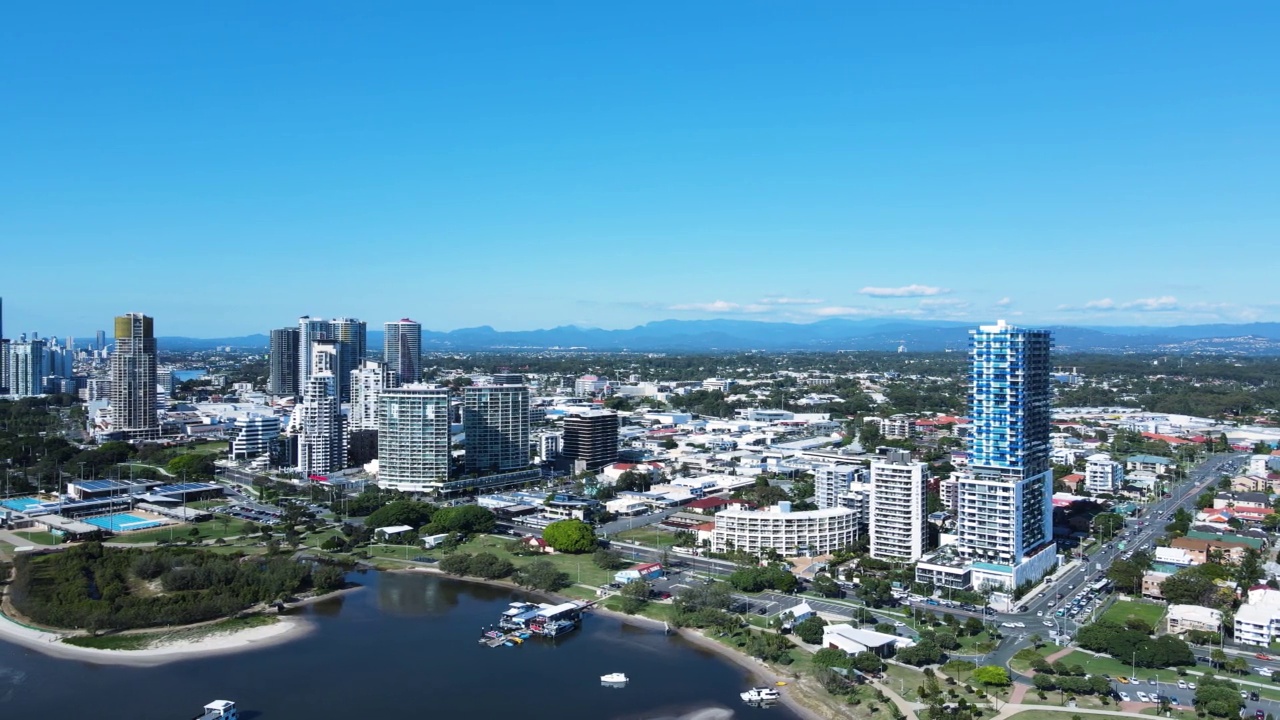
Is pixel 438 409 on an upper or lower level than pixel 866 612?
upper

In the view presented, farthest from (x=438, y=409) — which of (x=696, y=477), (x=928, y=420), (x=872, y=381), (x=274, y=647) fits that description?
(x=872, y=381)

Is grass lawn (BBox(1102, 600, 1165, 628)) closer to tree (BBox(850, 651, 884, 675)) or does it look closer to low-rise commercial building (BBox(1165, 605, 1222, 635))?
low-rise commercial building (BBox(1165, 605, 1222, 635))

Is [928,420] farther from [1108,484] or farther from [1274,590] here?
[1274,590]

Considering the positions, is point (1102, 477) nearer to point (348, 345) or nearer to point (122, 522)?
point (122, 522)

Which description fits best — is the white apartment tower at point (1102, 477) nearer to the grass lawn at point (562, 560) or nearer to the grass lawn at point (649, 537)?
the grass lawn at point (649, 537)

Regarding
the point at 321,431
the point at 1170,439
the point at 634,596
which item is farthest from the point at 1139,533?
the point at 321,431

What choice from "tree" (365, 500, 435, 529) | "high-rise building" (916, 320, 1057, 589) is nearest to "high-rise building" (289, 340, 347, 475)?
"tree" (365, 500, 435, 529)
